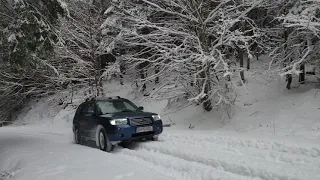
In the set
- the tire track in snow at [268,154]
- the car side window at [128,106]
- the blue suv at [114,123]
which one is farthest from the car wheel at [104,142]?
the tire track in snow at [268,154]

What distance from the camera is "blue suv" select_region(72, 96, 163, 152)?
9.23m

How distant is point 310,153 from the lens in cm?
681

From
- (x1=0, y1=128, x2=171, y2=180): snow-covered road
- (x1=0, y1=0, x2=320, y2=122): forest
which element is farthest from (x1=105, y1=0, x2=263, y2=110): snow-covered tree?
(x1=0, y1=128, x2=171, y2=180): snow-covered road

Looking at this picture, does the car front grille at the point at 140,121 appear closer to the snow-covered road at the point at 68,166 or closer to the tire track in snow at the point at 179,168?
the tire track in snow at the point at 179,168

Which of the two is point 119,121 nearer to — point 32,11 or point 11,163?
point 11,163

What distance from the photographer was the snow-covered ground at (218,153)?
236 inches

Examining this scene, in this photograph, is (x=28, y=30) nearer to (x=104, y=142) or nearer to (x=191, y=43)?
(x=104, y=142)

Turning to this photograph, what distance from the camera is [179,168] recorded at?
253 inches

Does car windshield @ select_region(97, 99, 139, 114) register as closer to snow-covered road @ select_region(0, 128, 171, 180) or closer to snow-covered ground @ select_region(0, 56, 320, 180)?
Answer: snow-covered ground @ select_region(0, 56, 320, 180)

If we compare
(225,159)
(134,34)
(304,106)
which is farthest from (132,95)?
(225,159)

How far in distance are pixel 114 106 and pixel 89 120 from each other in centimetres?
96

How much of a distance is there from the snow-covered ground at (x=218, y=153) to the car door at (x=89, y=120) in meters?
0.66

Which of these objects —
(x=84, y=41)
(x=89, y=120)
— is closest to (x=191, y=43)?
(x=89, y=120)

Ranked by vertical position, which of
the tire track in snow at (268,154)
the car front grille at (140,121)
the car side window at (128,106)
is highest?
the car side window at (128,106)
